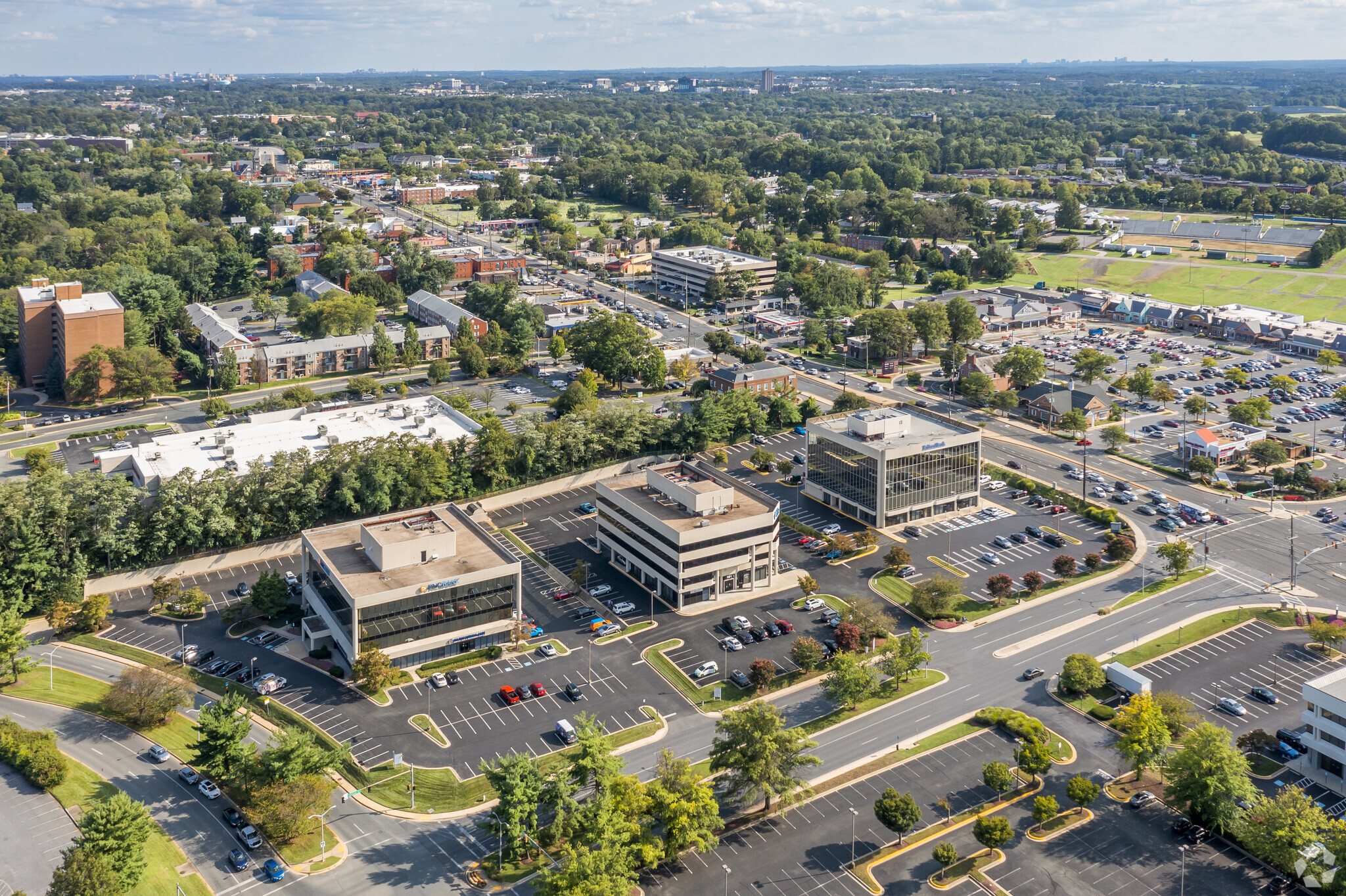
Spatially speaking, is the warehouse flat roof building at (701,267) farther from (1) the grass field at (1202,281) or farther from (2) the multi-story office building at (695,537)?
(2) the multi-story office building at (695,537)

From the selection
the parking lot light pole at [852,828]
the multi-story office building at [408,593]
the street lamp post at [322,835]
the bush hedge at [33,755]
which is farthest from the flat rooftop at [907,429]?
the bush hedge at [33,755]

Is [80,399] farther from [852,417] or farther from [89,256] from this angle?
[852,417]

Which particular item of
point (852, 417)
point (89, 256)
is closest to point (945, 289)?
point (852, 417)

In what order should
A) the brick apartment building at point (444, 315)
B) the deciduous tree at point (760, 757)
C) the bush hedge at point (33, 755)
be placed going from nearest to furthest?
the deciduous tree at point (760, 757)
the bush hedge at point (33, 755)
the brick apartment building at point (444, 315)

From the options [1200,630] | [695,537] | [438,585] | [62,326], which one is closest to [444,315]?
[62,326]

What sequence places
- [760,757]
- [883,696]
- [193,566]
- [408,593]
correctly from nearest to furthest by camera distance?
[760,757]
[883,696]
[408,593]
[193,566]

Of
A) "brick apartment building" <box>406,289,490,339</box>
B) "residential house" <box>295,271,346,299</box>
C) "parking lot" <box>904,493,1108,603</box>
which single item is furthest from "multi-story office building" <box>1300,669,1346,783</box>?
"residential house" <box>295,271,346,299</box>

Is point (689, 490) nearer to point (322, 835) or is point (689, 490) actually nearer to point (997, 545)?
point (997, 545)
